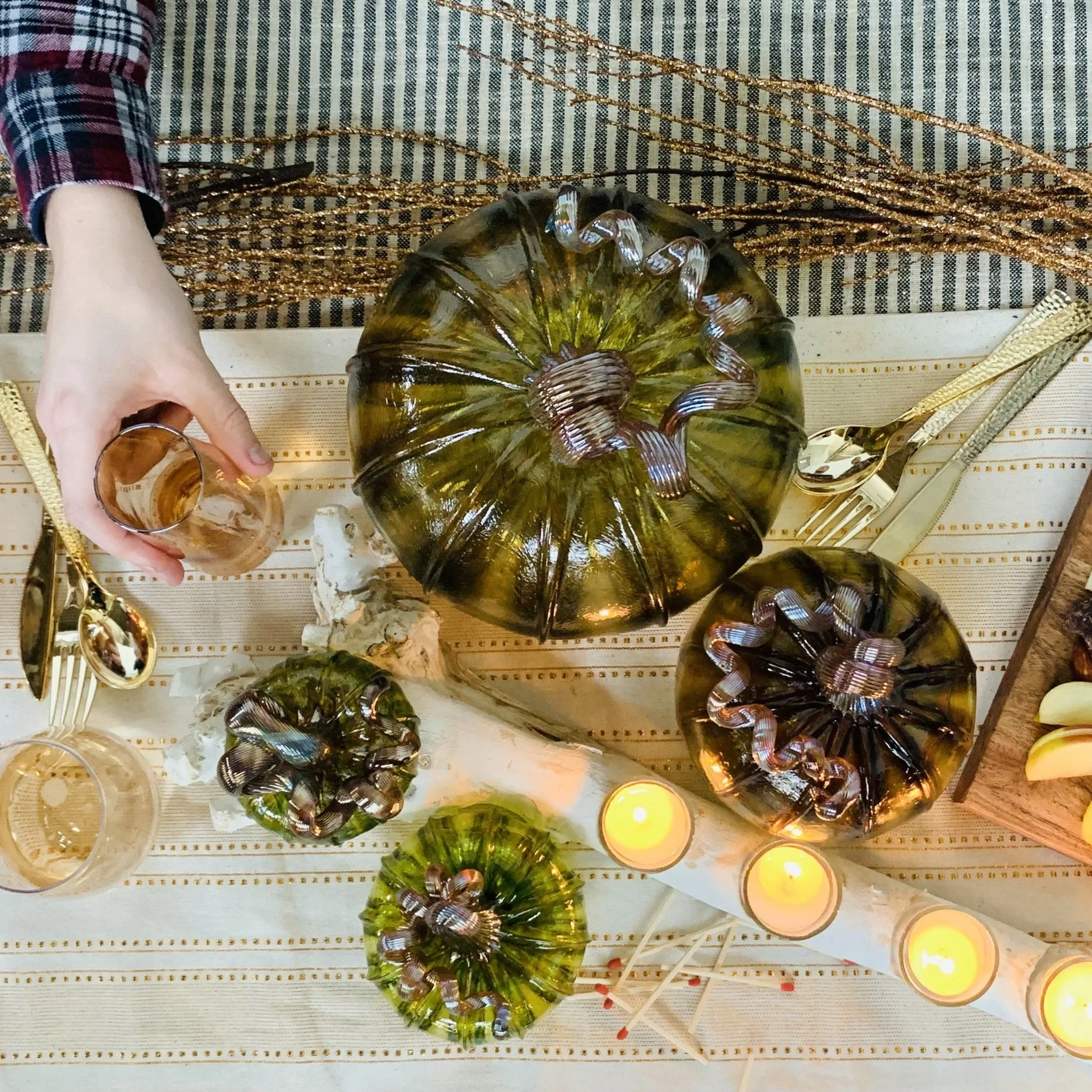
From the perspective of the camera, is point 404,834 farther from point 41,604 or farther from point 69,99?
point 69,99

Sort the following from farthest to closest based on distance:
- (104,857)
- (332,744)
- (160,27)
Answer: (160,27) → (104,857) → (332,744)

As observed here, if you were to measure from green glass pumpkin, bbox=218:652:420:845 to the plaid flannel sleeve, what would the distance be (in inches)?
13.9

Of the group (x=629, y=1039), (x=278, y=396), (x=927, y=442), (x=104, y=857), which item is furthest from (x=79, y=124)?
(x=629, y=1039)

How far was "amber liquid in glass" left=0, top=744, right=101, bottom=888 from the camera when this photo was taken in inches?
26.1

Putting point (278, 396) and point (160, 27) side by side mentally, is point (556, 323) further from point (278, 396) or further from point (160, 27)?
point (160, 27)

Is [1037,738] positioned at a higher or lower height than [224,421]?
lower

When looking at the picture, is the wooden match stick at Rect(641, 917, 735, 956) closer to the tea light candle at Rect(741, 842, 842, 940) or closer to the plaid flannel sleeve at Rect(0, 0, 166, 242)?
the tea light candle at Rect(741, 842, 842, 940)

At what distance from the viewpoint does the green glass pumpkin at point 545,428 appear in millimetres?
489

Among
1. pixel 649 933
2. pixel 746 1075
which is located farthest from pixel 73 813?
pixel 746 1075

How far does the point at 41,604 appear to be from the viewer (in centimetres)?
75

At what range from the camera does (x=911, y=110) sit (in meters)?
0.70

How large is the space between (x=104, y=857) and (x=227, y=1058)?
0.68ft

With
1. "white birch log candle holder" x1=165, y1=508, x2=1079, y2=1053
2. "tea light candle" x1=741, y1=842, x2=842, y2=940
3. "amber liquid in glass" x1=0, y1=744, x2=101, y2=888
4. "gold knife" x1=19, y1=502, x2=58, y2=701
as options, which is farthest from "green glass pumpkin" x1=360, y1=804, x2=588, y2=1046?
"gold knife" x1=19, y1=502, x2=58, y2=701

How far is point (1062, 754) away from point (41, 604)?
0.81 metres
